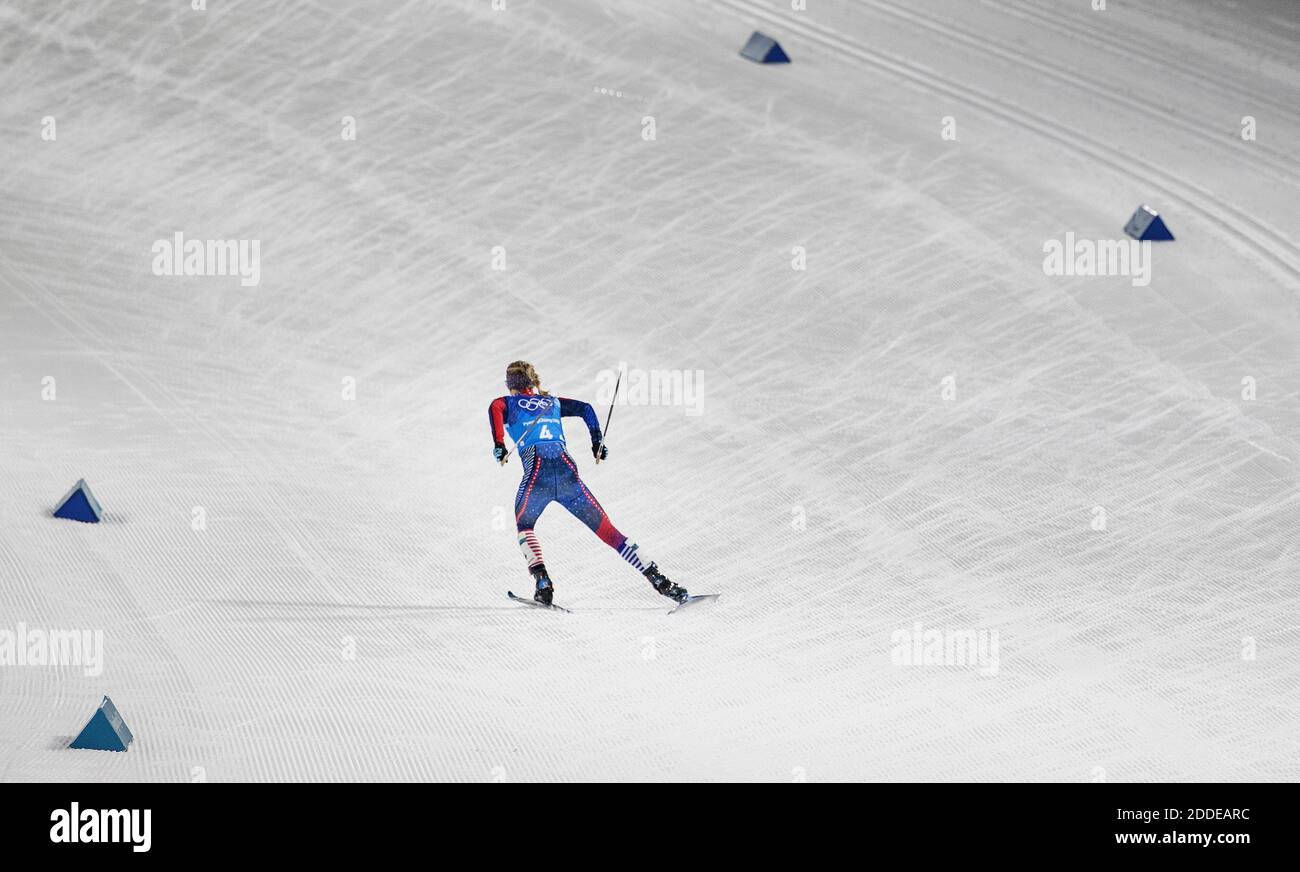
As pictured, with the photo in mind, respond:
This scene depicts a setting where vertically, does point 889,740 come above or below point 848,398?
below

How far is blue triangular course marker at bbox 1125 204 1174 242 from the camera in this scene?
10.9 m

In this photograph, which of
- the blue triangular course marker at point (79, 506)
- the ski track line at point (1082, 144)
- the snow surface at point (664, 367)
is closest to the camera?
the snow surface at point (664, 367)

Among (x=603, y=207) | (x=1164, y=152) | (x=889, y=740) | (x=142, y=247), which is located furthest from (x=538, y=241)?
(x=889, y=740)

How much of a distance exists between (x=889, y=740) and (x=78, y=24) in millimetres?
9791

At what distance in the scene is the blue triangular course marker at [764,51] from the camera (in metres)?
13.1

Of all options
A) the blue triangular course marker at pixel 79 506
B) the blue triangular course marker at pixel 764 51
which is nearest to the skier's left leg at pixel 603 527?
the blue triangular course marker at pixel 79 506

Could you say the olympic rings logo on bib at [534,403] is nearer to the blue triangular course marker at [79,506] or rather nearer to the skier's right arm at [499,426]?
the skier's right arm at [499,426]

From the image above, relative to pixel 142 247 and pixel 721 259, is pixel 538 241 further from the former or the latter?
pixel 142 247

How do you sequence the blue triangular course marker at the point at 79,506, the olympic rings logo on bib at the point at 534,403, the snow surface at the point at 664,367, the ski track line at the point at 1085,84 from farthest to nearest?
1. the ski track line at the point at 1085,84
2. the blue triangular course marker at the point at 79,506
3. the olympic rings logo on bib at the point at 534,403
4. the snow surface at the point at 664,367

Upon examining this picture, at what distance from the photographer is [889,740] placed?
6543 millimetres

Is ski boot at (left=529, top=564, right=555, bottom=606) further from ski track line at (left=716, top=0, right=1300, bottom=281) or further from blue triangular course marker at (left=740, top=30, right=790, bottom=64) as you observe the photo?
blue triangular course marker at (left=740, top=30, right=790, bottom=64)

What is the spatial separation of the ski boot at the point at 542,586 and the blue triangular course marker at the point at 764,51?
21.7 feet

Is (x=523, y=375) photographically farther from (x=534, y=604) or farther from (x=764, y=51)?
(x=764, y=51)

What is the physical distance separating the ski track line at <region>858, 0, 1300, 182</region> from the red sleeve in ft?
21.5
